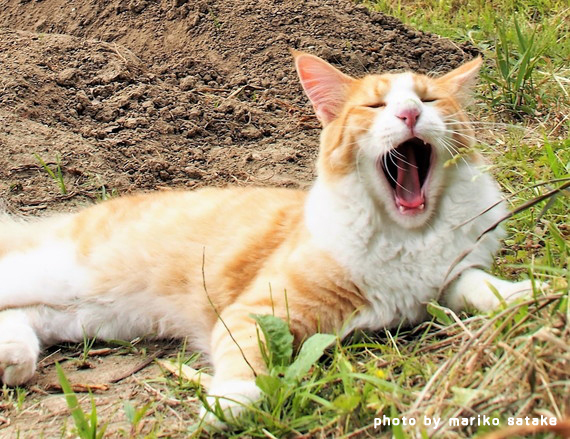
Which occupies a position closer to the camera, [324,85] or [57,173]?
[324,85]

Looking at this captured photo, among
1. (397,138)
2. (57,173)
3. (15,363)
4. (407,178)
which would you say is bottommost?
(15,363)

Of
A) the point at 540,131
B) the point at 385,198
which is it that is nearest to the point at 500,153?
the point at 540,131

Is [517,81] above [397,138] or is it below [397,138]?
below

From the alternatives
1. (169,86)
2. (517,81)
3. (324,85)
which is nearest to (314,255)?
(324,85)

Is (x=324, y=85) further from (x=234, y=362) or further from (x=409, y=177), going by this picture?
(x=234, y=362)

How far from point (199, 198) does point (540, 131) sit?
6.57 feet

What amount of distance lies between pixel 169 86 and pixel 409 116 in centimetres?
292

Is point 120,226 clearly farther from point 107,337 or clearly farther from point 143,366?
point 143,366

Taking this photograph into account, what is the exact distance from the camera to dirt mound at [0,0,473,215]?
4.39m

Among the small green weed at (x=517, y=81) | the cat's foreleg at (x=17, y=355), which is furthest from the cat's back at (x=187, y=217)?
the small green weed at (x=517, y=81)

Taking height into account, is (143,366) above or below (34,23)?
below

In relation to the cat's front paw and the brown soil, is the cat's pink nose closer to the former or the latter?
the cat's front paw

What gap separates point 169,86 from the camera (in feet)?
16.9

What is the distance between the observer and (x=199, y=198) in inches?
137
